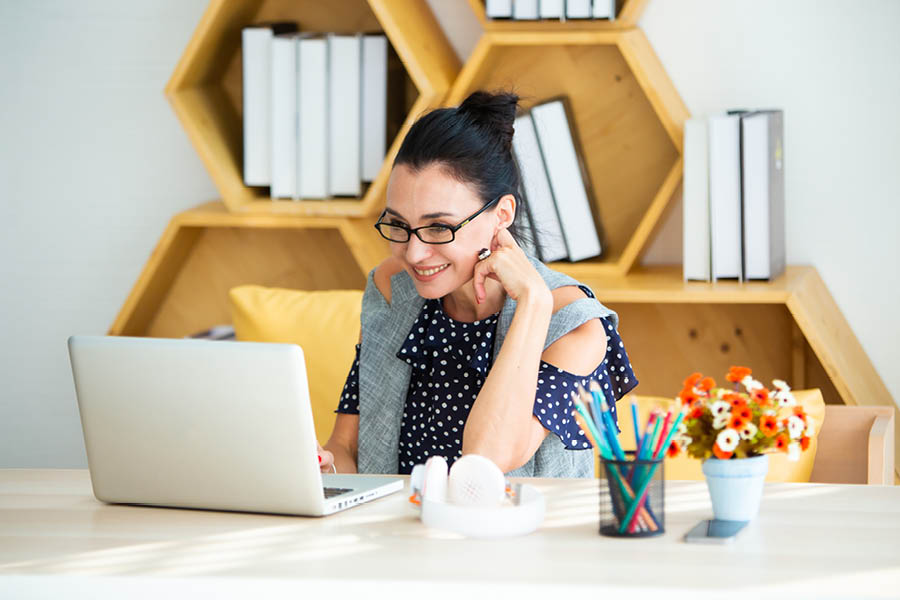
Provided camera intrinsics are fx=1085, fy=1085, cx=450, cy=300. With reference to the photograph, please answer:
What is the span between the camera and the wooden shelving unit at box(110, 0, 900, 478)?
241 centimetres

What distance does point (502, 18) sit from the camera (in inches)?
94.8

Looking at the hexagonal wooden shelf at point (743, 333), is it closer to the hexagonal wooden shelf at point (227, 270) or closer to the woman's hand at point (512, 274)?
the woman's hand at point (512, 274)

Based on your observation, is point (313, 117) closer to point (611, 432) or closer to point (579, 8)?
point (579, 8)

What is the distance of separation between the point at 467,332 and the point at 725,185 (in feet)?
2.54

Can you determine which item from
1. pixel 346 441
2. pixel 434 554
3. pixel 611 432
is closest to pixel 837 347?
pixel 346 441

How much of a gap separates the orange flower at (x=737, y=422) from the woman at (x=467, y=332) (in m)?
0.41

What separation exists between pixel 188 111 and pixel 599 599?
1.88 metres

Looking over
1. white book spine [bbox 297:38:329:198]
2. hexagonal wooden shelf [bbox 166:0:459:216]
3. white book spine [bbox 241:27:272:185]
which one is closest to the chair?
hexagonal wooden shelf [bbox 166:0:459:216]

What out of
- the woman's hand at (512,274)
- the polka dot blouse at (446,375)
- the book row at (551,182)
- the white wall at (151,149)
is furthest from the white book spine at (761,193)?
the woman's hand at (512,274)

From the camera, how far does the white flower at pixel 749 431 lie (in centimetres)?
125

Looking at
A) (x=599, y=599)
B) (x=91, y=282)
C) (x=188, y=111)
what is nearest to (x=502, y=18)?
(x=188, y=111)

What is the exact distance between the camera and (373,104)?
101 inches

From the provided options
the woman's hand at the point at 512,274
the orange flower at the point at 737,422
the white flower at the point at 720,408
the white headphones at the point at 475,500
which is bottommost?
the white headphones at the point at 475,500

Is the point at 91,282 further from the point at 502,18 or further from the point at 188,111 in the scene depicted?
the point at 502,18
